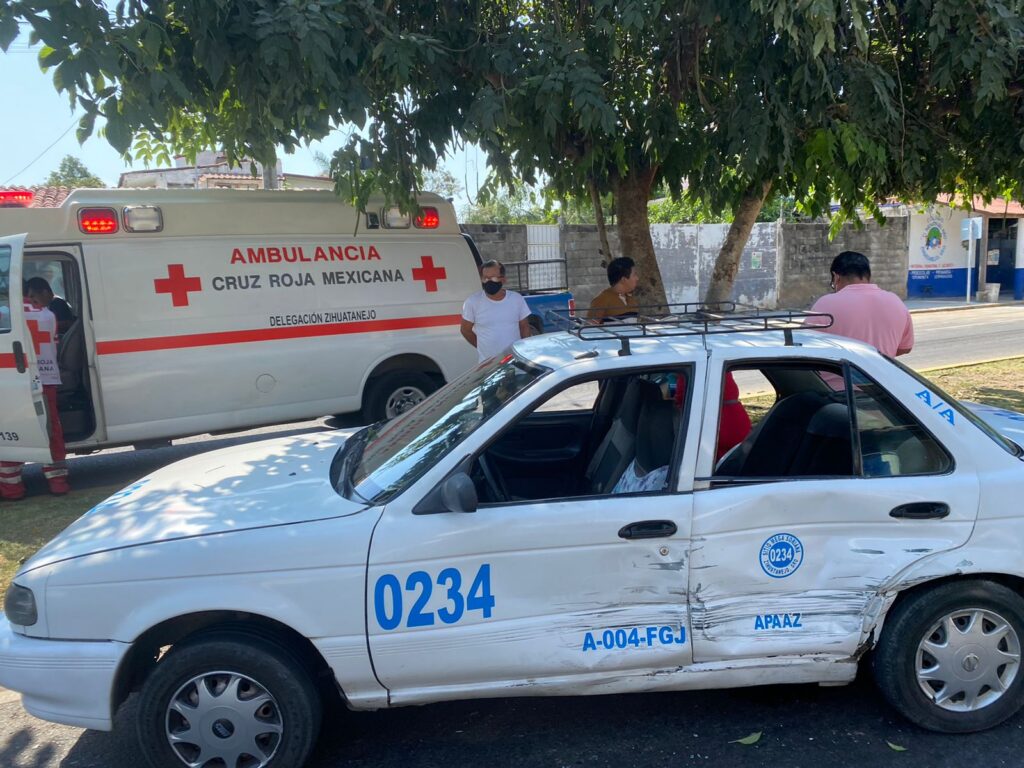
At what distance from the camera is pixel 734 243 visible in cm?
798

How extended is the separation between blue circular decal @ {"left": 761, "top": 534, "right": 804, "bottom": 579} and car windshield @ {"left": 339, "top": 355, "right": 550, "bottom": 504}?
3.48 ft

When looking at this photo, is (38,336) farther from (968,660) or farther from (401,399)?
(968,660)

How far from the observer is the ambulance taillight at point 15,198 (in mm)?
7304

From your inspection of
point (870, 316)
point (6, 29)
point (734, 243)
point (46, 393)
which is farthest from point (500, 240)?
point (6, 29)

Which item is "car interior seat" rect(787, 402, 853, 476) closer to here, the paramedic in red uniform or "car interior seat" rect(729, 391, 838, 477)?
"car interior seat" rect(729, 391, 838, 477)

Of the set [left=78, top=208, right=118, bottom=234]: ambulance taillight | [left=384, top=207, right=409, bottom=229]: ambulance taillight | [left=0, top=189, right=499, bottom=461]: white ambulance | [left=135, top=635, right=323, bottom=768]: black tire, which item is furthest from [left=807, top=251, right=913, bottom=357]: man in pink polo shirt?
[left=78, top=208, right=118, bottom=234]: ambulance taillight

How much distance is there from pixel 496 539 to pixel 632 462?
83 cm

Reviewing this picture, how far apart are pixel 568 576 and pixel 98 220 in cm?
581

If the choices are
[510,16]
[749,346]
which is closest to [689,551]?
[749,346]

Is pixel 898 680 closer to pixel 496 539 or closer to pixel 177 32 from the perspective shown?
pixel 496 539

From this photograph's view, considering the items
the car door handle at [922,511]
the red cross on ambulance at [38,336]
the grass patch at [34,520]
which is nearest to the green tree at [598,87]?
the red cross on ambulance at [38,336]

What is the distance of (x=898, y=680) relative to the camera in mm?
3285

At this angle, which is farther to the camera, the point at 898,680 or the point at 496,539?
the point at 898,680

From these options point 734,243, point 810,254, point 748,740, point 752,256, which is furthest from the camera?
point 810,254
